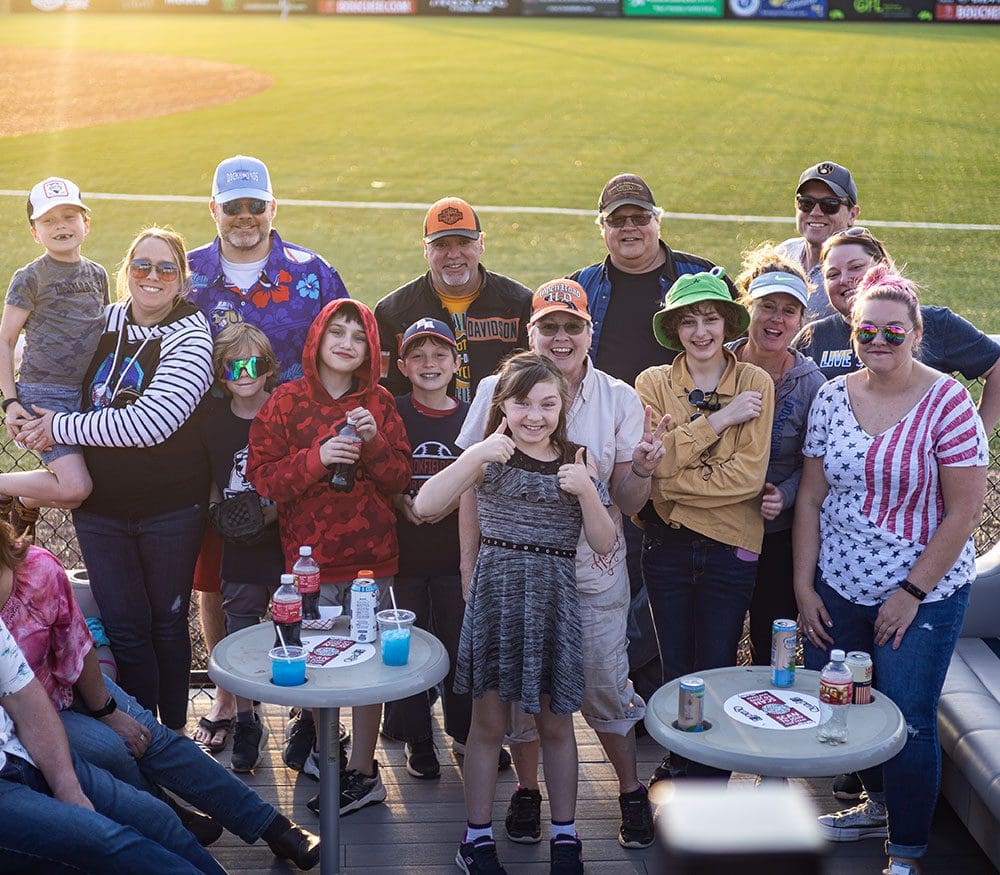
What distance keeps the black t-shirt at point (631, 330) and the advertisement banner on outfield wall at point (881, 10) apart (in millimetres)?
31917

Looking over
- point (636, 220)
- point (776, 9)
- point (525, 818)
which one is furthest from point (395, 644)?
point (776, 9)

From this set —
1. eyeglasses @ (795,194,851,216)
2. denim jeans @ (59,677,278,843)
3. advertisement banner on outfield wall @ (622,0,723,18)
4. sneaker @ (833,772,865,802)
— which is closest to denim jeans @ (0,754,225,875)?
denim jeans @ (59,677,278,843)

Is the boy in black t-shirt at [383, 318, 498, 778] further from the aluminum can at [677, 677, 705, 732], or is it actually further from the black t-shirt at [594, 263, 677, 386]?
the aluminum can at [677, 677, 705, 732]

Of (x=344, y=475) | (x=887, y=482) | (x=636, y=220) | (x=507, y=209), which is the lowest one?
(x=507, y=209)

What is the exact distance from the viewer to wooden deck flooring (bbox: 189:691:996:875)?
4.18m

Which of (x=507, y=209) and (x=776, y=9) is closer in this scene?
(x=507, y=209)

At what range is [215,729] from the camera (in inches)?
195

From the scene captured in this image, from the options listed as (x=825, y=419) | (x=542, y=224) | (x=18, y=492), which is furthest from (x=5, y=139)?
(x=825, y=419)

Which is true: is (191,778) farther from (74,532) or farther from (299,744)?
(74,532)

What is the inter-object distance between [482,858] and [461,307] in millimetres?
2127

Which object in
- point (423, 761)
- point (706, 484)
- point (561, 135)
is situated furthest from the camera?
point (561, 135)

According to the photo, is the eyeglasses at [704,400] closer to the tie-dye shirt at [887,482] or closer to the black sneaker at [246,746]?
the tie-dye shirt at [887,482]

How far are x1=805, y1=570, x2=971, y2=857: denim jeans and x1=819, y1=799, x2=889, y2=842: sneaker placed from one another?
332 millimetres

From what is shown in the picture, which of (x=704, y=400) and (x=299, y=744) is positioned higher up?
(x=704, y=400)
